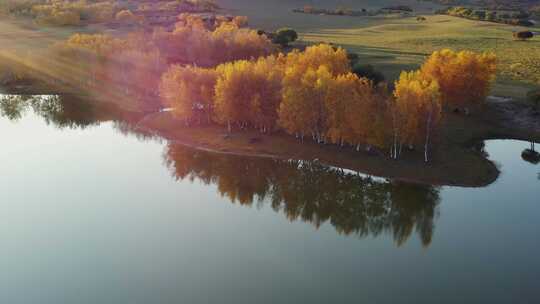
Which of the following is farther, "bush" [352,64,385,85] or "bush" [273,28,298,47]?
"bush" [273,28,298,47]

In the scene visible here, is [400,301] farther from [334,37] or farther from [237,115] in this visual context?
[334,37]

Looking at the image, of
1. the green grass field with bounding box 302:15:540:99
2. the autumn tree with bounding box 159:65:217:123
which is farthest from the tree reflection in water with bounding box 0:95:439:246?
the green grass field with bounding box 302:15:540:99

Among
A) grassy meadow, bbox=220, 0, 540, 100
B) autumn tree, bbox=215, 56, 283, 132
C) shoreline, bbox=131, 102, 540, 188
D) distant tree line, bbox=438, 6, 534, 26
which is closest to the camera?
shoreline, bbox=131, 102, 540, 188

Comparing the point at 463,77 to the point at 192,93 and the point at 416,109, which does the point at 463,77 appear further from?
the point at 192,93

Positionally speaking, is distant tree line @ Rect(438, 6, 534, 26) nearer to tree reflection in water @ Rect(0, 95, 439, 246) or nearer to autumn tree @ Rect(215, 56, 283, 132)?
autumn tree @ Rect(215, 56, 283, 132)

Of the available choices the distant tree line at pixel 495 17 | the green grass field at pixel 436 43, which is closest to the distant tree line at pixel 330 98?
the green grass field at pixel 436 43

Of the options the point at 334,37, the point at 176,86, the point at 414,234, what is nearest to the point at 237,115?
the point at 176,86

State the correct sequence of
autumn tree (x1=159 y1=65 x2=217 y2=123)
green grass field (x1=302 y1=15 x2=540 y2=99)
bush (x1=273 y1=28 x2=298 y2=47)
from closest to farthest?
autumn tree (x1=159 y1=65 x2=217 y2=123) < green grass field (x1=302 y1=15 x2=540 y2=99) < bush (x1=273 y1=28 x2=298 y2=47)

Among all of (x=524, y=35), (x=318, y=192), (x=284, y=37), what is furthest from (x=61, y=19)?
(x=524, y=35)
